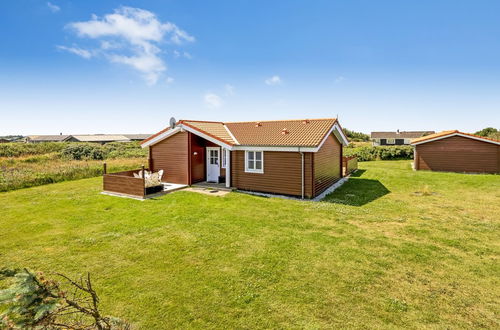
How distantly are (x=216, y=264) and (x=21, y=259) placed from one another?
565 cm

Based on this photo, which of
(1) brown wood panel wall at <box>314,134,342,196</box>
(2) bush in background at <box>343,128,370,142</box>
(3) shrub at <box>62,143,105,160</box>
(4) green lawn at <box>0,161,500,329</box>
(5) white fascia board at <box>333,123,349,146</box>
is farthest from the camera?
(2) bush in background at <box>343,128,370,142</box>

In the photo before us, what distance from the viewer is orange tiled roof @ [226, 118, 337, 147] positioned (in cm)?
1459

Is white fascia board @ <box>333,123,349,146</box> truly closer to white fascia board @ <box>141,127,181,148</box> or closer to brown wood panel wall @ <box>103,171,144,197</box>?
white fascia board @ <box>141,127,181,148</box>

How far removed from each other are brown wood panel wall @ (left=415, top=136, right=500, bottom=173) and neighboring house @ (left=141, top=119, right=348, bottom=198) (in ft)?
32.7

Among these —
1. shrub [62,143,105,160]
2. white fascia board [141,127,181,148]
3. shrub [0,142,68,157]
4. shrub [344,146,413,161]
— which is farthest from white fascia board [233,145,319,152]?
shrub [0,142,68,157]

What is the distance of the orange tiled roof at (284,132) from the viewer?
574 inches

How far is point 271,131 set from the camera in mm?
17062

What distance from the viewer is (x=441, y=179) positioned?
19.1 m

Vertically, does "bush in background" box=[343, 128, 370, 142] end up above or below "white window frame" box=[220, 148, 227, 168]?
above

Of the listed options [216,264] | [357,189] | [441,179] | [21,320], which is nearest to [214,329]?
[216,264]

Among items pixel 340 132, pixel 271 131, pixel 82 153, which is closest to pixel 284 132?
pixel 271 131

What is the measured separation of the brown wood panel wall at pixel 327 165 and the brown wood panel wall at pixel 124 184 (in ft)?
32.4

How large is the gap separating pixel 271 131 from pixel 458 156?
58.1 ft

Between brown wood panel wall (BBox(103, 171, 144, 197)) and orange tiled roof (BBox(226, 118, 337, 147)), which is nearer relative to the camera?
brown wood panel wall (BBox(103, 171, 144, 197))
